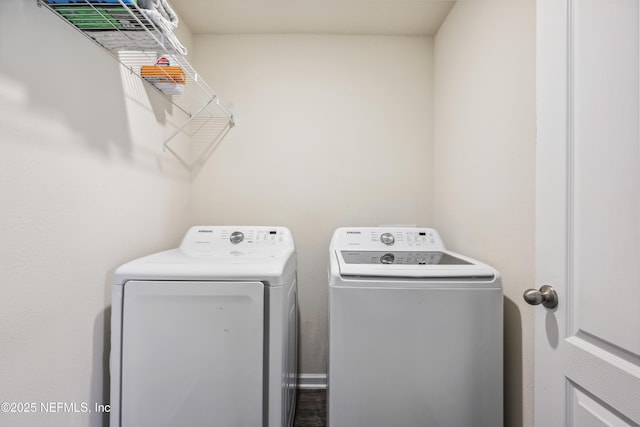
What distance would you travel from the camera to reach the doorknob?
0.79 m

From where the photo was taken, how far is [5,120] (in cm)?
78

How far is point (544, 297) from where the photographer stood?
31.7 inches

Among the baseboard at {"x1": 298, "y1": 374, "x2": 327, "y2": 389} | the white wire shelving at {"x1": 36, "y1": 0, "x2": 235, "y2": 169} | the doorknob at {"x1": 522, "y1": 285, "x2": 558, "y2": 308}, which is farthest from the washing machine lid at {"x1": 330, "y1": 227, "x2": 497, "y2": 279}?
the white wire shelving at {"x1": 36, "y1": 0, "x2": 235, "y2": 169}

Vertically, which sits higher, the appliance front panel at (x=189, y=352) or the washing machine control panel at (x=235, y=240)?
the washing machine control panel at (x=235, y=240)

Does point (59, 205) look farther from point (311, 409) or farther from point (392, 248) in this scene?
point (311, 409)

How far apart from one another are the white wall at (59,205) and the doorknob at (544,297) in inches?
61.9

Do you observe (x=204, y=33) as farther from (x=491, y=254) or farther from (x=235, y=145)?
(x=491, y=254)

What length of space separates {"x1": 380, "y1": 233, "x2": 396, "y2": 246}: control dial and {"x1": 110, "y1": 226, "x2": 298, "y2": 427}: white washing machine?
877 mm

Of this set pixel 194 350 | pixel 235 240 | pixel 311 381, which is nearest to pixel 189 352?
pixel 194 350

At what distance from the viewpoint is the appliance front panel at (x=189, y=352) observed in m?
1.03

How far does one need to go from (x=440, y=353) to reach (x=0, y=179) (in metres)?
1.58

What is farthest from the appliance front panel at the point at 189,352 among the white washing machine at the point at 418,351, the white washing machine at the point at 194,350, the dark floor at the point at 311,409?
the dark floor at the point at 311,409

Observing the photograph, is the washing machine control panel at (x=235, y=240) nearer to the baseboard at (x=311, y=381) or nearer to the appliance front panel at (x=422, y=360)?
the appliance front panel at (x=422, y=360)

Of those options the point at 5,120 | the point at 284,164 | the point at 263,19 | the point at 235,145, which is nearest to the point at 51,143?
the point at 5,120
